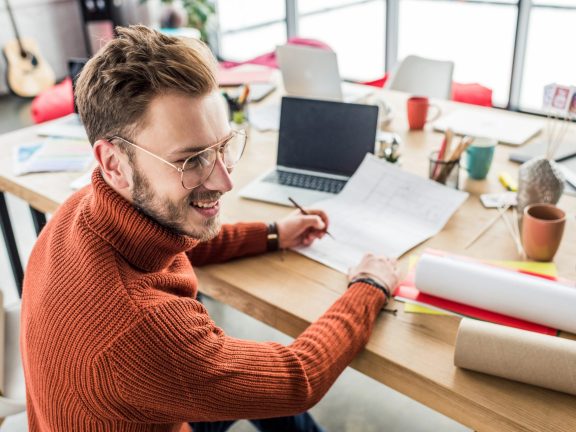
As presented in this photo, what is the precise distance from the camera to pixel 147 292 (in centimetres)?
96

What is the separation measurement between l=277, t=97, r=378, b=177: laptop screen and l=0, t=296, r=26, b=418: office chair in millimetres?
885

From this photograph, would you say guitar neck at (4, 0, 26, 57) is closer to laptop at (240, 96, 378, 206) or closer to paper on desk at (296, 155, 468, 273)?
laptop at (240, 96, 378, 206)

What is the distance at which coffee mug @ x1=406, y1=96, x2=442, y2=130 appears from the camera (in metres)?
2.01

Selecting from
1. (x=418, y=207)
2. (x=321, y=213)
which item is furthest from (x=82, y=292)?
(x=418, y=207)

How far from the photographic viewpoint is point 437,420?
6.23 ft

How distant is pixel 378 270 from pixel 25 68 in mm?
Result: 5056

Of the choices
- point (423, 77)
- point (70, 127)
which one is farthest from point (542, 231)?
point (70, 127)

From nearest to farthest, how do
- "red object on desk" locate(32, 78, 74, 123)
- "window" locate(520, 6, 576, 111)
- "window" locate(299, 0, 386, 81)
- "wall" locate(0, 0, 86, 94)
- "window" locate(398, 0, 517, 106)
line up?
"red object on desk" locate(32, 78, 74, 123) → "window" locate(520, 6, 576, 111) → "window" locate(398, 0, 517, 106) → "wall" locate(0, 0, 86, 94) → "window" locate(299, 0, 386, 81)

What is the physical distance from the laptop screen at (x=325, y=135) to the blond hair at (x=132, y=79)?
0.70 meters

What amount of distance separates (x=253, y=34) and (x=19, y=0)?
7.50ft

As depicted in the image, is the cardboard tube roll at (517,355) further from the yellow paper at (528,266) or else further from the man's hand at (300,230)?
the man's hand at (300,230)

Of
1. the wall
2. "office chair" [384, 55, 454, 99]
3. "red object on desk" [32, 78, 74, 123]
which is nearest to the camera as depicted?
"office chair" [384, 55, 454, 99]

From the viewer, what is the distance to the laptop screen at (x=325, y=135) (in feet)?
5.46

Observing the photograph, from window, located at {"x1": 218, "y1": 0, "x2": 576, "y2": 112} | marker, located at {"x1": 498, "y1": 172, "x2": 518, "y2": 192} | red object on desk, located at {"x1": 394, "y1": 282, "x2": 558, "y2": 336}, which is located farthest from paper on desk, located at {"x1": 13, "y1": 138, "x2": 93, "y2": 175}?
window, located at {"x1": 218, "y1": 0, "x2": 576, "y2": 112}
